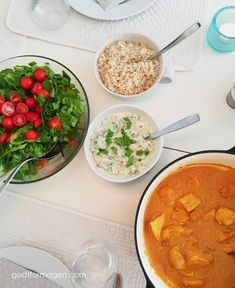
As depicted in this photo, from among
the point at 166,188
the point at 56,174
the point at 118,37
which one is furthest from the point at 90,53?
the point at 166,188

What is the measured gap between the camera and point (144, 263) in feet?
Result: 3.39

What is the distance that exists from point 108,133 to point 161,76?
22 centimetres

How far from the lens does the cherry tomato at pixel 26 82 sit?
116 cm

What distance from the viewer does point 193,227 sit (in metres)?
1.09

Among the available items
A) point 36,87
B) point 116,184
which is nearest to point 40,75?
point 36,87

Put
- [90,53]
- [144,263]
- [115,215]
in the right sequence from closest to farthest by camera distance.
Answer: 1. [144,263]
2. [115,215]
3. [90,53]

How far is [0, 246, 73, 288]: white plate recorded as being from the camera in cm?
111

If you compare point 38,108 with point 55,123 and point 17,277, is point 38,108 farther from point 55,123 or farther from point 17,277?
point 17,277

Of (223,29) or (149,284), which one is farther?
(223,29)

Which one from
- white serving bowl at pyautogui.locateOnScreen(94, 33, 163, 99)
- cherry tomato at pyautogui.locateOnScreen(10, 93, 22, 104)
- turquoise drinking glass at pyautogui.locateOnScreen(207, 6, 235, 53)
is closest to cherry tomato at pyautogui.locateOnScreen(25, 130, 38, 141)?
cherry tomato at pyautogui.locateOnScreen(10, 93, 22, 104)

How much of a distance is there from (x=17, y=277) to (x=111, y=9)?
835 millimetres

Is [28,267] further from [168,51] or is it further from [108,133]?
[168,51]

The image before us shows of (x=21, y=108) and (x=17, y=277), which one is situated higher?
(x=21, y=108)

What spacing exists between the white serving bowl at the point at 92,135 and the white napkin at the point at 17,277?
0.32 metres
